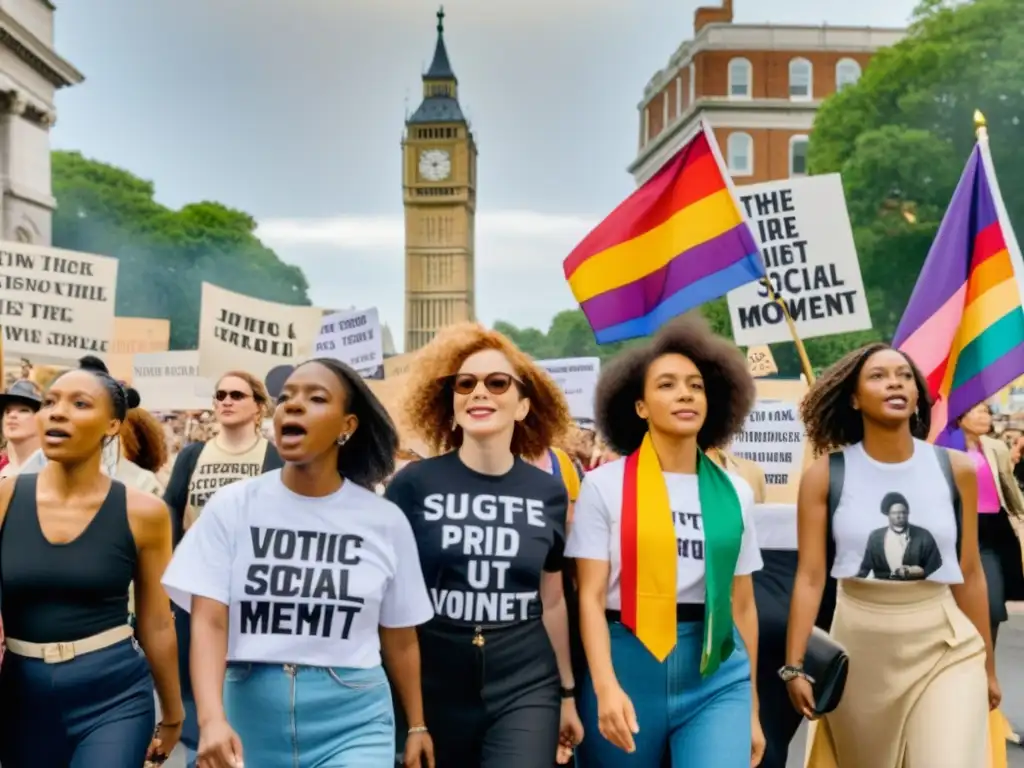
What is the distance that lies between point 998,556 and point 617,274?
2.57 m

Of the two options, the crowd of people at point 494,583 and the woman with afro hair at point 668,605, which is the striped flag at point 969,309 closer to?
the crowd of people at point 494,583

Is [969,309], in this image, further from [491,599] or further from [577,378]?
[577,378]

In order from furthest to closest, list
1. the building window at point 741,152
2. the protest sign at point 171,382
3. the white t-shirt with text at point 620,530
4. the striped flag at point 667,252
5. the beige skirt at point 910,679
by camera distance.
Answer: the building window at point 741,152 → the protest sign at point 171,382 → the striped flag at point 667,252 → the beige skirt at point 910,679 → the white t-shirt with text at point 620,530

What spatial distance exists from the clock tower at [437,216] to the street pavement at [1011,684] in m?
125

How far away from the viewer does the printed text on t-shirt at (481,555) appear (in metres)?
4.47

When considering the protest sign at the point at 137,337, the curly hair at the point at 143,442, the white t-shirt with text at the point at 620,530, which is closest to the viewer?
the white t-shirt with text at the point at 620,530

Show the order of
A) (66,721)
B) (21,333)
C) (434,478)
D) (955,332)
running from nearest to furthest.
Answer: (66,721), (434,478), (955,332), (21,333)

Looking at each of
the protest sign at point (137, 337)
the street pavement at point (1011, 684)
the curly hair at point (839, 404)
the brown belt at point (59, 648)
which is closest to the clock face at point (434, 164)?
the protest sign at point (137, 337)

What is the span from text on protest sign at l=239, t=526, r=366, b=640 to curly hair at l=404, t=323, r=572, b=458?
3.83 ft

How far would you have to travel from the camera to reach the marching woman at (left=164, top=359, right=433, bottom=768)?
3.93m

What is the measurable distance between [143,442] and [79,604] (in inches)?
123

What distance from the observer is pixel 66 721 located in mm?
4211


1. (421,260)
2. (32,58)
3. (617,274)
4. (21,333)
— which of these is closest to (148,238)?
(32,58)

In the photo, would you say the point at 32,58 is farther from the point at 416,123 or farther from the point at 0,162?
the point at 416,123
